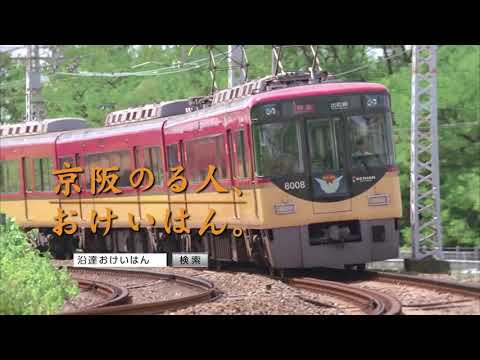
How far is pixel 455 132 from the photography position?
104 ft

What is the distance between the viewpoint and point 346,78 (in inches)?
1382

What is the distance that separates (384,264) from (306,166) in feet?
29.3

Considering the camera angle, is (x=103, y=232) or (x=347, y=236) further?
(x=103, y=232)

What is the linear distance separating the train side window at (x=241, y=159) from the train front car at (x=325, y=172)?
0.41 meters

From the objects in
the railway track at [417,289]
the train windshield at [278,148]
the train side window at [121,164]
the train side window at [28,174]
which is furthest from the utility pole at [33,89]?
the railway track at [417,289]

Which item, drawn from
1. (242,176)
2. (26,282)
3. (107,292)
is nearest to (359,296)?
(242,176)

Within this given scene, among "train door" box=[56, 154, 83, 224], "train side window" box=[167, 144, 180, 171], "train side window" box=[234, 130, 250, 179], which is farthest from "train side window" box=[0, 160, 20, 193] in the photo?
"train side window" box=[234, 130, 250, 179]

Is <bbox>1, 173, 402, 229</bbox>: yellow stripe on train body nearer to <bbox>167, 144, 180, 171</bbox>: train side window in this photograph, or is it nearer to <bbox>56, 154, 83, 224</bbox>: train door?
<bbox>167, 144, 180, 171</bbox>: train side window

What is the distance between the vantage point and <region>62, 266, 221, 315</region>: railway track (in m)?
13.3

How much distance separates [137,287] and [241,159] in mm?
2704

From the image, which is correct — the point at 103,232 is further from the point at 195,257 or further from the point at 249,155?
the point at 249,155

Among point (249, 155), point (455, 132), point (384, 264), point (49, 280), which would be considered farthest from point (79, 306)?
point (455, 132)

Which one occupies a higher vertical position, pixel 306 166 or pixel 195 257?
pixel 306 166
